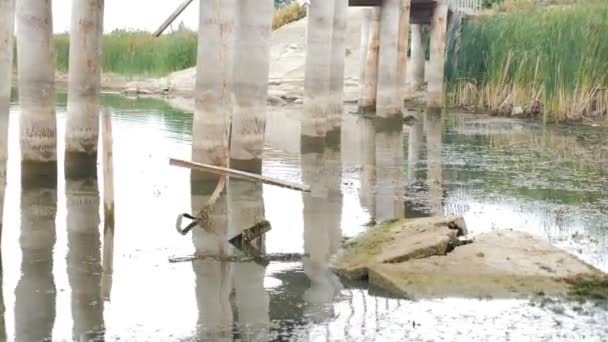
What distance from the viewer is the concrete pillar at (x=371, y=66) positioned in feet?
95.8

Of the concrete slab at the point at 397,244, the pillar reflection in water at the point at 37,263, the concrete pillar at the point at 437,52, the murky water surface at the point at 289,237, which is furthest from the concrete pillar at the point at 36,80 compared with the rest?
the concrete pillar at the point at 437,52

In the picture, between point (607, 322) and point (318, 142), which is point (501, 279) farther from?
point (318, 142)

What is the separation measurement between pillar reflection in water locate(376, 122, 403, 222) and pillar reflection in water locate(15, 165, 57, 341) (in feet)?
13.8

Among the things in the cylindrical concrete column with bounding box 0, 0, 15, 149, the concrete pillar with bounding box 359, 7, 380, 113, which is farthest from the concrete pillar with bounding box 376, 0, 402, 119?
the cylindrical concrete column with bounding box 0, 0, 15, 149

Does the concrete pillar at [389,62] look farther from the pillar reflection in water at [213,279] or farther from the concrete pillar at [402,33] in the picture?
the pillar reflection in water at [213,279]

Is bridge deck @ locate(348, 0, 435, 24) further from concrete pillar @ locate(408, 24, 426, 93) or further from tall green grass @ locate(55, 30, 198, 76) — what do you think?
tall green grass @ locate(55, 30, 198, 76)

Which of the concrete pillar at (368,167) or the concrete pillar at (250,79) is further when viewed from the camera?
the concrete pillar at (250,79)

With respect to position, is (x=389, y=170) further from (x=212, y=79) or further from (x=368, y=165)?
(x=212, y=79)

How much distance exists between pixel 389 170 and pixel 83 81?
566 cm

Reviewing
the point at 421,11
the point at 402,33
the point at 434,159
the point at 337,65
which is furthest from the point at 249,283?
the point at 421,11

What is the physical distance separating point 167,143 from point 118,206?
27.7 feet

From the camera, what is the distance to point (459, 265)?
31.1 ft

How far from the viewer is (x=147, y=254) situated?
10734 millimetres

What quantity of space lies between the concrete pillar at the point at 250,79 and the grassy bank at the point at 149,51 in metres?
28.4
